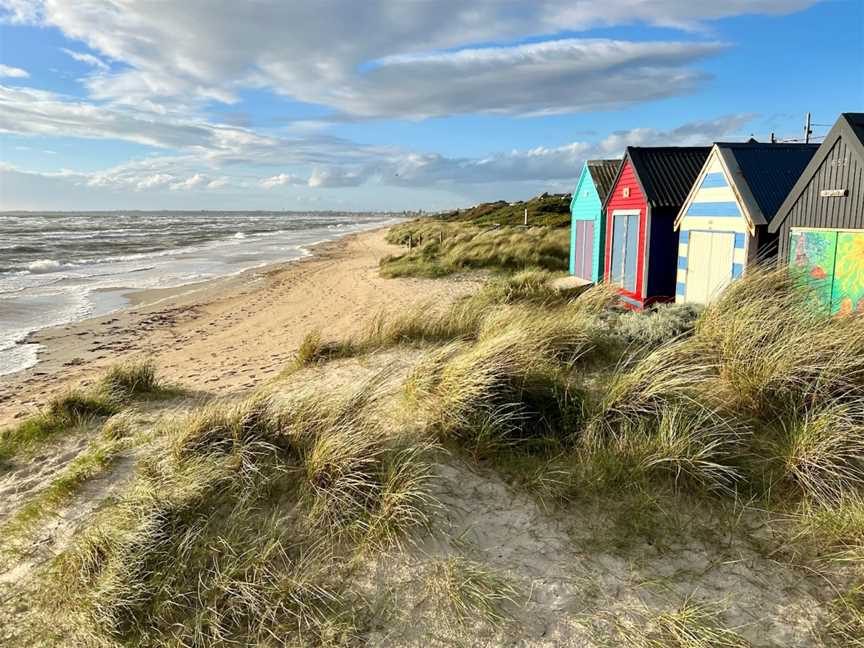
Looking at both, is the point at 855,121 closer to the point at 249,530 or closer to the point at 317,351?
the point at 317,351

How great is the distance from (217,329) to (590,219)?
10.0m

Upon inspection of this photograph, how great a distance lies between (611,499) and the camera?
397 centimetres

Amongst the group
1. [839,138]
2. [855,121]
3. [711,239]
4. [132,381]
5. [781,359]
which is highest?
[855,121]

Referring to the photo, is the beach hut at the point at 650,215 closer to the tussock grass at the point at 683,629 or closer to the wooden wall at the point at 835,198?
the wooden wall at the point at 835,198

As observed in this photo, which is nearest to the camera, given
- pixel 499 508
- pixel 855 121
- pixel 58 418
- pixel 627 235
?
pixel 499 508

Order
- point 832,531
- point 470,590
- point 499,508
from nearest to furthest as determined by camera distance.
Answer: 1. point 470,590
2. point 832,531
3. point 499,508

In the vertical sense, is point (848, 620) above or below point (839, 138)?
below

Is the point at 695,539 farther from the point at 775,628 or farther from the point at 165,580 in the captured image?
the point at 165,580

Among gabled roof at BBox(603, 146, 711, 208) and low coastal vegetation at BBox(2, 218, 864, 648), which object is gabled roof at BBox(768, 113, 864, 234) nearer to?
low coastal vegetation at BBox(2, 218, 864, 648)

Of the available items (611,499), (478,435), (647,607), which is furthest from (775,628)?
(478,435)

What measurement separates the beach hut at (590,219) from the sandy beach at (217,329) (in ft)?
11.1

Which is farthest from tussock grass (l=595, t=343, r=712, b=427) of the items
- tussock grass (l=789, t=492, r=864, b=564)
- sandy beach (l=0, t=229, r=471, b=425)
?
sandy beach (l=0, t=229, r=471, b=425)

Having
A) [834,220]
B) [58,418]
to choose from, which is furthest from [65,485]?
A: [834,220]

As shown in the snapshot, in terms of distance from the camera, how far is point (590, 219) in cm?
1575
